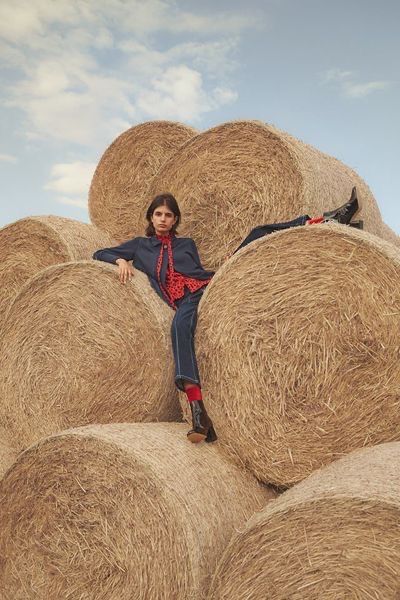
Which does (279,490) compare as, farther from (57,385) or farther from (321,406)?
(57,385)

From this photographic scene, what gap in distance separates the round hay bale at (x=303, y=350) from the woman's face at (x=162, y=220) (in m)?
0.88

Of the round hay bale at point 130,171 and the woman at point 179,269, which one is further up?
the round hay bale at point 130,171

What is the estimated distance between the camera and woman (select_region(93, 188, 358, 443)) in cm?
287

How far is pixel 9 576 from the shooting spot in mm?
2598

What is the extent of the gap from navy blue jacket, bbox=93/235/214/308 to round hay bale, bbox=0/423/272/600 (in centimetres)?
100

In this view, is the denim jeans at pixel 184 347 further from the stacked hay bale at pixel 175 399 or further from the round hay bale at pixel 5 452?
the round hay bale at pixel 5 452

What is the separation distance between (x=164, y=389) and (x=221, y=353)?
0.36 metres

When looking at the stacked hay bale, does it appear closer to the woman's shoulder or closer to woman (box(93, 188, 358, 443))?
woman (box(93, 188, 358, 443))

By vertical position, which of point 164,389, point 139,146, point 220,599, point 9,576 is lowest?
point 9,576

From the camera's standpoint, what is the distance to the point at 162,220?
3684mm

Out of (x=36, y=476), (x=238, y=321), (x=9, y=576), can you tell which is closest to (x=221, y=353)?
(x=238, y=321)

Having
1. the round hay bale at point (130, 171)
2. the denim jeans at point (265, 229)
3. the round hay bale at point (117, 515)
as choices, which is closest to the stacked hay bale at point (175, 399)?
the round hay bale at point (117, 515)

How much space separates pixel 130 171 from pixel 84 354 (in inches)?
76.1

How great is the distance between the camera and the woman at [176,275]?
287 centimetres
